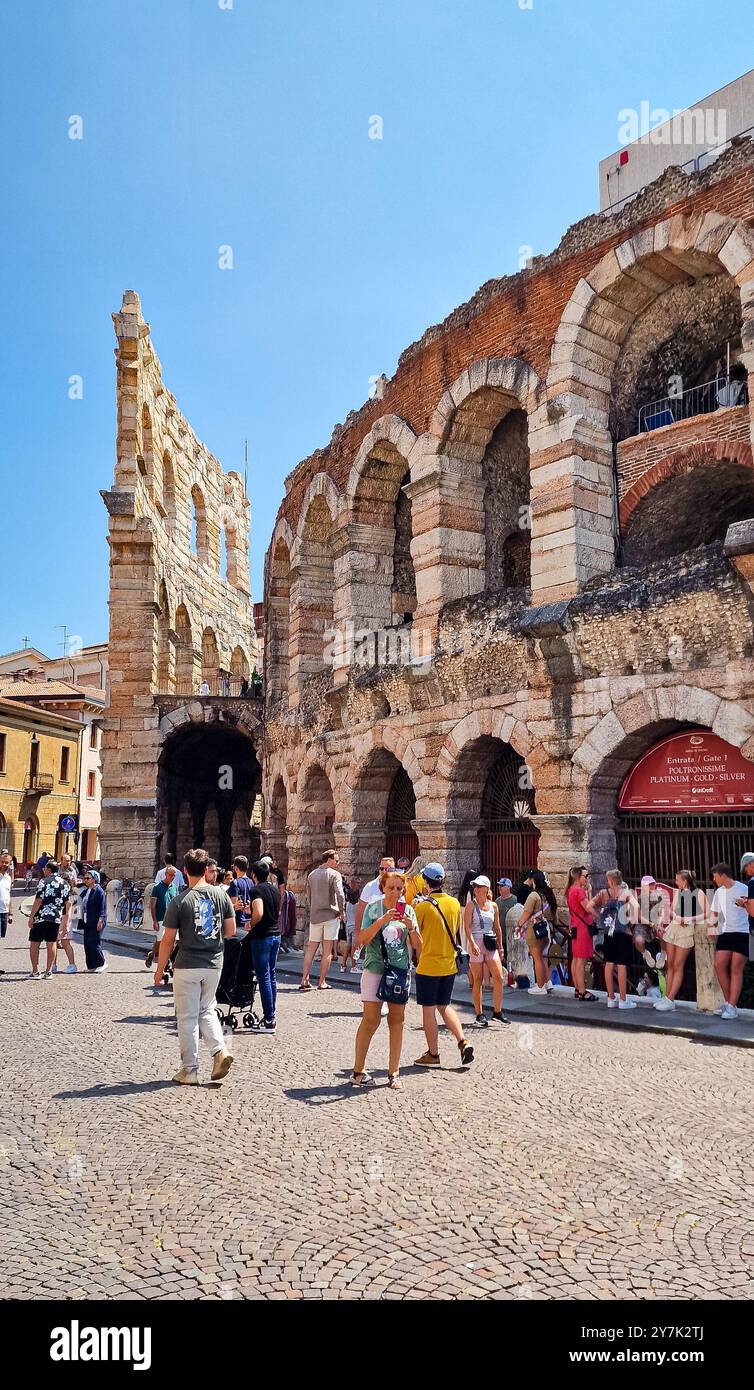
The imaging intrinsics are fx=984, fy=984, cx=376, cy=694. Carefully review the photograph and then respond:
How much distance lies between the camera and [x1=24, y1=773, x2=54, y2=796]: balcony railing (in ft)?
124

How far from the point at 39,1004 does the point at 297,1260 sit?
23.3ft

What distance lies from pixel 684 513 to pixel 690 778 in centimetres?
389

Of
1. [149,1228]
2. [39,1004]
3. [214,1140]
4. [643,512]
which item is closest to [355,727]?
[643,512]

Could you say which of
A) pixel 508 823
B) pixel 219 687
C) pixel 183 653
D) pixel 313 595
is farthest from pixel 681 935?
pixel 219 687

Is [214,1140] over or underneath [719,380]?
underneath

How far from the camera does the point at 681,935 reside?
9344mm

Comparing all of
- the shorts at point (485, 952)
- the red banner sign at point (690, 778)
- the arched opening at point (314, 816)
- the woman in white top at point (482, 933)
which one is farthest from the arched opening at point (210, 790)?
the shorts at point (485, 952)

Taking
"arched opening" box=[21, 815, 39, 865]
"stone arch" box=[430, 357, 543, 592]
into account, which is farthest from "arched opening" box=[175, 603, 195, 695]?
"arched opening" box=[21, 815, 39, 865]

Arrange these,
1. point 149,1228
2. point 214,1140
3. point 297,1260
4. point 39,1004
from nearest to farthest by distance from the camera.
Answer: point 297,1260, point 149,1228, point 214,1140, point 39,1004

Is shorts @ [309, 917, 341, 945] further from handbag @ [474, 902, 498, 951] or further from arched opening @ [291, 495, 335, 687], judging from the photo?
arched opening @ [291, 495, 335, 687]

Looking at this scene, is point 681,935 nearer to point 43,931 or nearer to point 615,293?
point 43,931

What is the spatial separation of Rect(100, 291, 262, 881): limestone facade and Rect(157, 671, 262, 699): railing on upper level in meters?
0.06

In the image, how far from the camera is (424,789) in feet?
46.3
